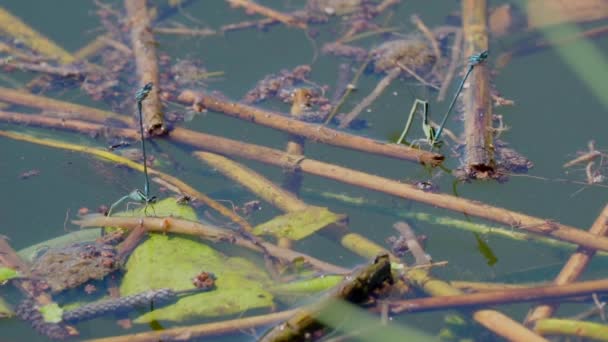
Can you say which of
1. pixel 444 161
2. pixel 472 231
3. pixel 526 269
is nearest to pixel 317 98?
pixel 444 161

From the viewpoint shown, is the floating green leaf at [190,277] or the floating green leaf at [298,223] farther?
the floating green leaf at [298,223]

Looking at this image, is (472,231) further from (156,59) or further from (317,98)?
(156,59)

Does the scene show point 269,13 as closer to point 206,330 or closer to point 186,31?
point 186,31

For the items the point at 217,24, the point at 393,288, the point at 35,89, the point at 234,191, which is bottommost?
the point at 393,288

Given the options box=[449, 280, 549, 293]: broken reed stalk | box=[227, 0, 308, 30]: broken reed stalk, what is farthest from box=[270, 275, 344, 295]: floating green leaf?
box=[227, 0, 308, 30]: broken reed stalk

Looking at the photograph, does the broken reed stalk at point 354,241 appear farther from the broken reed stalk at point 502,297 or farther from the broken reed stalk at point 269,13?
the broken reed stalk at point 269,13

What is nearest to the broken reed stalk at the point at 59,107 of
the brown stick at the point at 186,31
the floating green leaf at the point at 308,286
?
the brown stick at the point at 186,31

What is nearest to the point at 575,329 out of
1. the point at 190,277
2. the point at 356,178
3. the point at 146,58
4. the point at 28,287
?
the point at 356,178
